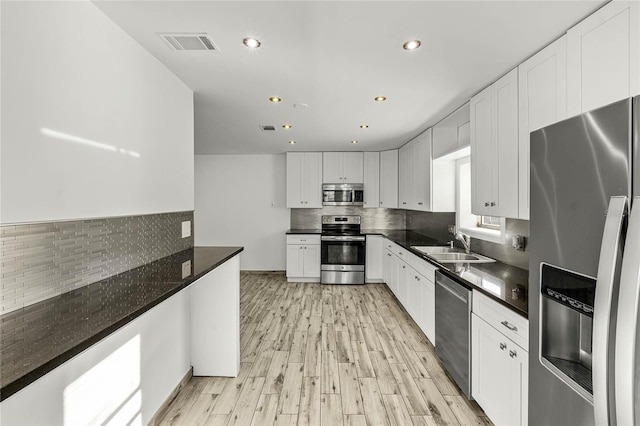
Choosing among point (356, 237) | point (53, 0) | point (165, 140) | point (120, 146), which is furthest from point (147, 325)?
point (356, 237)

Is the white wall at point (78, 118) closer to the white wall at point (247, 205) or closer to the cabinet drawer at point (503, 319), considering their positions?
the cabinet drawer at point (503, 319)

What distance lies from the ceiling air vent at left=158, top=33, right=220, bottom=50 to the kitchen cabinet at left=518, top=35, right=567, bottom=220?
6.63ft

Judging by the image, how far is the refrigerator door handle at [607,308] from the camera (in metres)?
0.87

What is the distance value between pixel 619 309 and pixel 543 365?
0.52 m

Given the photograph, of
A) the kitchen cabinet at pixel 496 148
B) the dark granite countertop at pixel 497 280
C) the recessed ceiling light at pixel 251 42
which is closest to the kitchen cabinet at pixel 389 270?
the dark granite countertop at pixel 497 280

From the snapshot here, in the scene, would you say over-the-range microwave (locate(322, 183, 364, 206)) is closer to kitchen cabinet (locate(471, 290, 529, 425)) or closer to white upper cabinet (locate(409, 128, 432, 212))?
white upper cabinet (locate(409, 128, 432, 212))

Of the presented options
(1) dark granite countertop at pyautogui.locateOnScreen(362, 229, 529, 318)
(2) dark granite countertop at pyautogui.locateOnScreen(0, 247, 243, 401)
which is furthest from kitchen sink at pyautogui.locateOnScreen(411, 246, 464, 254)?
(2) dark granite countertop at pyautogui.locateOnScreen(0, 247, 243, 401)

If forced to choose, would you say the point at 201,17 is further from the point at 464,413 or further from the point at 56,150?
the point at 464,413

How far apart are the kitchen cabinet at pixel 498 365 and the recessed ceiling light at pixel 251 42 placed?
213cm

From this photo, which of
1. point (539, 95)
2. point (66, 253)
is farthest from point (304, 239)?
point (66, 253)

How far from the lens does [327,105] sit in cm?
301

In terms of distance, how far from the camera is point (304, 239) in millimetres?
5629

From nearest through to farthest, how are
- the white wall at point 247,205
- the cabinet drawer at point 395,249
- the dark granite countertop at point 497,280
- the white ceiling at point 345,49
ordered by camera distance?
the white ceiling at point 345,49 < the dark granite countertop at point 497,280 < the cabinet drawer at point 395,249 < the white wall at point 247,205

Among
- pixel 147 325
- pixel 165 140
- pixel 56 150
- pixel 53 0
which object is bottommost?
pixel 147 325
